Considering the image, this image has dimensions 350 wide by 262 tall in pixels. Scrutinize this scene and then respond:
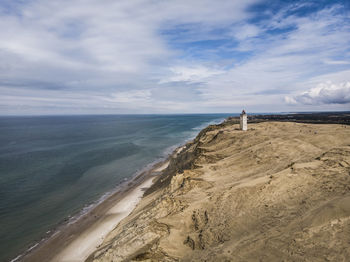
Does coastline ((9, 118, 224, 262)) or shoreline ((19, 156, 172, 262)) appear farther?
coastline ((9, 118, 224, 262))

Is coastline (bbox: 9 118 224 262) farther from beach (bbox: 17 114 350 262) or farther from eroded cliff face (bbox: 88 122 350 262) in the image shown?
eroded cliff face (bbox: 88 122 350 262)

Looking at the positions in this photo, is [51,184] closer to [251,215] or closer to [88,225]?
[88,225]

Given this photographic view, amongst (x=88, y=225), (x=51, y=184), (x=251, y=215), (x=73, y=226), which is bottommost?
(x=73, y=226)

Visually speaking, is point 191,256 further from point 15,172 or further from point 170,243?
point 15,172

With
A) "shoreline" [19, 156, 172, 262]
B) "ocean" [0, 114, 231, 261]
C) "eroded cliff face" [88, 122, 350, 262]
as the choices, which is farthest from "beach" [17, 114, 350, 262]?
"ocean" [0, 114, 231, 261]

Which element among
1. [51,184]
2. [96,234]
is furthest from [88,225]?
[51,184]

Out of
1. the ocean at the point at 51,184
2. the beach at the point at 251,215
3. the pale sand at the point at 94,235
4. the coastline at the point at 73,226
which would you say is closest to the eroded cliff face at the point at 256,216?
the beach at the point at 251,215
